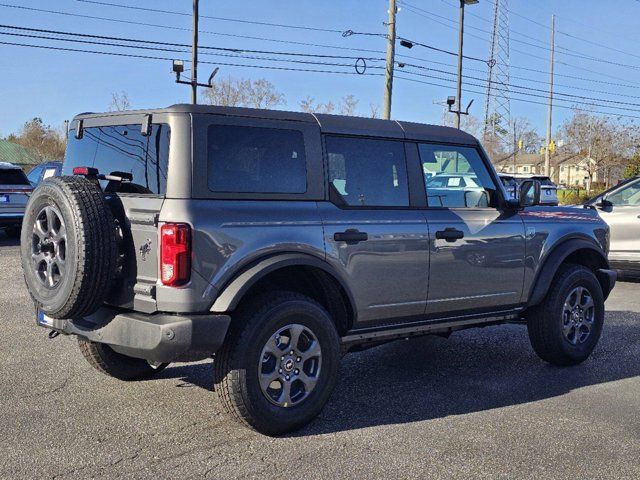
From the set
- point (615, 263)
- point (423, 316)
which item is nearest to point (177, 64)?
point (615, 263)

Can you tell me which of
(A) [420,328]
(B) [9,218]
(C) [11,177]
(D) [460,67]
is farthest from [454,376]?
(D) [460,67]

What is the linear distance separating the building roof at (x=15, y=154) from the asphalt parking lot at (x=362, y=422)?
71342 millimetres

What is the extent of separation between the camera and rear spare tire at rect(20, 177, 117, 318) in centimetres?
402

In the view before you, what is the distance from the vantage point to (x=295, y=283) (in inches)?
187

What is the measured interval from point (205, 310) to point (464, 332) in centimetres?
415

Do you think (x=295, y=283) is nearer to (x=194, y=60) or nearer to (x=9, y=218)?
(x=9, y=218)

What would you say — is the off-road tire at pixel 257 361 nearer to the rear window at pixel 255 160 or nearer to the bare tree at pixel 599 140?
the rear window at pixel 255 160

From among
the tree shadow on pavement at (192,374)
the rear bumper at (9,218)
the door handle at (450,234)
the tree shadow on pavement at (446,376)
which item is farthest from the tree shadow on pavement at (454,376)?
the rear bumper at (9,218)

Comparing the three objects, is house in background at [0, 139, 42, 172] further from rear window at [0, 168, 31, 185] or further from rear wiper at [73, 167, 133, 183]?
rear wiper at [73, 167, 133, 183]

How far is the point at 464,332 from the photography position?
7.59m

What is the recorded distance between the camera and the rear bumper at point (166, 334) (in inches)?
157

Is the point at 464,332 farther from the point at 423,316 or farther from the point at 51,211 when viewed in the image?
the point at 51,211

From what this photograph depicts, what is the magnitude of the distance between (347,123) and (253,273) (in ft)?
4.58

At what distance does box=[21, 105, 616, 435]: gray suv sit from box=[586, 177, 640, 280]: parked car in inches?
236
